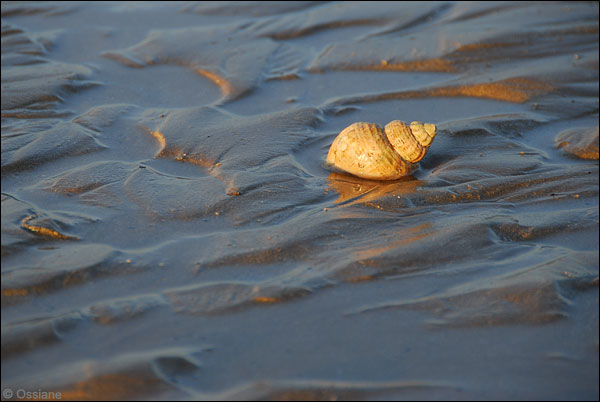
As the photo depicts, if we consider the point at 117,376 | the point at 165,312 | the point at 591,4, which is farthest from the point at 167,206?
the point at 591,4

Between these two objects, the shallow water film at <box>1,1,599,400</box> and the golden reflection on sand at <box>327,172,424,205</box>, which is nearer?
the shallow water film at <box>1,1,599,400</box>

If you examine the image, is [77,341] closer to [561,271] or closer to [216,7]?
[561,271]

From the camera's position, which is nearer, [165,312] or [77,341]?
[77,341]
